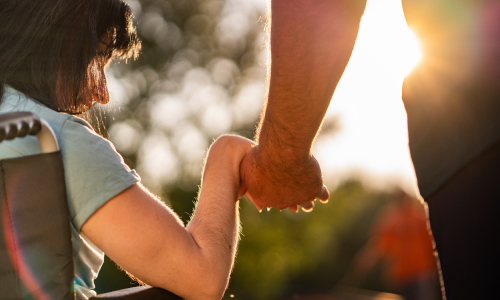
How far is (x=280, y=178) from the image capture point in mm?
1951

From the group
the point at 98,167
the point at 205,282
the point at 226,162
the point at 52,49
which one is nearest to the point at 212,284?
the point at 205,282

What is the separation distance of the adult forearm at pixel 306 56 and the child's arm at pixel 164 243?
47 centimetres

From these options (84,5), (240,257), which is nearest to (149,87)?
(240,257)

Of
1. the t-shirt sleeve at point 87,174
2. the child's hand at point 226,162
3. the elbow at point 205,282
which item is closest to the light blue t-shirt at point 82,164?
the t-shirt sleeve at point 87,174

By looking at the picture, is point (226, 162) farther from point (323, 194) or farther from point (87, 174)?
point (87, 174)

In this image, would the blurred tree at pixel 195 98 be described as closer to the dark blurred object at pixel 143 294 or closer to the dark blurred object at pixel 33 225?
the dark blurred object at pixel 143 294

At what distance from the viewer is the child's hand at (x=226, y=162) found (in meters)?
1.76

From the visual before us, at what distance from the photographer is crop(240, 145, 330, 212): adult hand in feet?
6.19

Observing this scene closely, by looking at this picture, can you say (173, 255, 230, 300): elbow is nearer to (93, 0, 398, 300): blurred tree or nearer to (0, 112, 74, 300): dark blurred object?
(0, 112, 74, 300): dark blurred object

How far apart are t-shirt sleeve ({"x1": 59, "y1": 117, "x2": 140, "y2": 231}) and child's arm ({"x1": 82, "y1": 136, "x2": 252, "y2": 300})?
3cm

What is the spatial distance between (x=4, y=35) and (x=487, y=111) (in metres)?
1.62

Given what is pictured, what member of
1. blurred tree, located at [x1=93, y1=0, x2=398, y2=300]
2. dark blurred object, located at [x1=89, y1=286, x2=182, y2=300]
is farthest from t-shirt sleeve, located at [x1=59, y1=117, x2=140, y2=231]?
blurred tree, located at [x1=93, y1=0, x2=398, y2=300]

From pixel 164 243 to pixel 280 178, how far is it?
763 millimetres

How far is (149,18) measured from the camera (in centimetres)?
1912
